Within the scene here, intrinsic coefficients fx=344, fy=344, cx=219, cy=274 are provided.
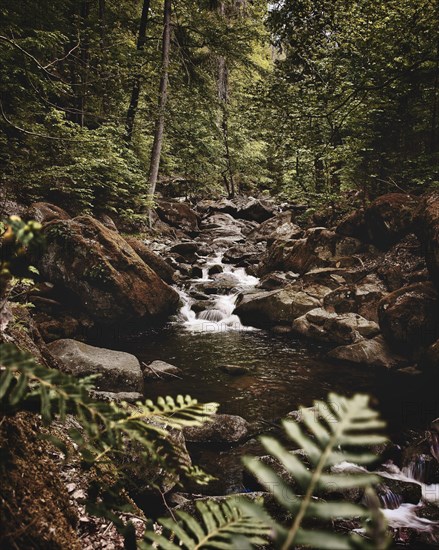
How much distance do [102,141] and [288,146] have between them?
702 cm

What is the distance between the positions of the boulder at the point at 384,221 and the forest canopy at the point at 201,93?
0.79 metres

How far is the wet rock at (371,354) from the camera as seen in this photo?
7.83 meters

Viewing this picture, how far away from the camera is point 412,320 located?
7.85 meters

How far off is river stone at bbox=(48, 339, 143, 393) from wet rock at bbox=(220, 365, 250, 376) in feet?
6.48

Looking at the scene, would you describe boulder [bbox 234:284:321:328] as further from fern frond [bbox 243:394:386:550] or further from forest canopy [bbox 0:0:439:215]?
fern frond [bbox 243:394:386:550]

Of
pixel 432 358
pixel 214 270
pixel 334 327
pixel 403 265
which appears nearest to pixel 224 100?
pixel 214 270

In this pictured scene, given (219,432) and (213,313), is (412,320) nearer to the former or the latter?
(219,432)

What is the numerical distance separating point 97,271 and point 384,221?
8627mm

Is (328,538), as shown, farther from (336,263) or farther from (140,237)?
(140,237)

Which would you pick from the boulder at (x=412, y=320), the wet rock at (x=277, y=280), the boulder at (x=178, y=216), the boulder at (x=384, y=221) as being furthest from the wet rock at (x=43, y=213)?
the boulder at (x=178, y=216)

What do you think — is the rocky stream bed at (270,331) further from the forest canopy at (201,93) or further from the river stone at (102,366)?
the forest canopy at (201,93)

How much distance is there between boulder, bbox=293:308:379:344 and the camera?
8.80 metres

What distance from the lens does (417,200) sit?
10344 mm

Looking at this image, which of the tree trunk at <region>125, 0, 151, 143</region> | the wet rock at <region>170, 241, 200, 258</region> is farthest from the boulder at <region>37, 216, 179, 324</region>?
the tree trunk at <region>125, 0, 151, 143</region>
